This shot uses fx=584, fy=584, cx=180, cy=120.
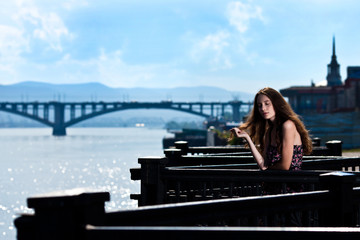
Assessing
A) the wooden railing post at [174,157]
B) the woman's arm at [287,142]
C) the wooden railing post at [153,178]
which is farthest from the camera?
the wooden railing post at [174,157]

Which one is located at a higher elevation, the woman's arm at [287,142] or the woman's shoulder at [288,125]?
the woman's shoulder at [288,125]

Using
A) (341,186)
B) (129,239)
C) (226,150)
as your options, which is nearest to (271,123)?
(341,186)

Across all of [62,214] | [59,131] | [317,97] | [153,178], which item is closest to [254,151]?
[153,178]

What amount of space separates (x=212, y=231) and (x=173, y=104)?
163857mm

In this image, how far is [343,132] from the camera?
60.1 m

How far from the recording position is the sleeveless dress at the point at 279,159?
609 cm

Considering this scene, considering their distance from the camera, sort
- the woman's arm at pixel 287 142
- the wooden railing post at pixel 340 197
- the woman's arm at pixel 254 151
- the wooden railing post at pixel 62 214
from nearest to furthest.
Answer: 1. the wooden railing post at pixel 62 214
2. the wooden railing post at pixel 340 197
3. the woman's arm at pixel 287 142
4. the woman's arm at pixel 254 151

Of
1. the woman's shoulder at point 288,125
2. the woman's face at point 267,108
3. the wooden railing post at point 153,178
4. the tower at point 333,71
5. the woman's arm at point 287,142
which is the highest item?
the tower at point 333,71

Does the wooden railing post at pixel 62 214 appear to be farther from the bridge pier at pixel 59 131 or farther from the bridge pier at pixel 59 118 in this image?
the bridge pier at pixel 59 131

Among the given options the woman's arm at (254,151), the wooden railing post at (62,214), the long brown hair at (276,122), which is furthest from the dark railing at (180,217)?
the woman's arm at (254,151)

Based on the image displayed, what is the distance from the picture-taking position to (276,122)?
19.8 ft

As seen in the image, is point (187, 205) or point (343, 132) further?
point (343, 132)

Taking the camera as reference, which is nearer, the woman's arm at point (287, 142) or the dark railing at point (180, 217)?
the dark railing at point (180, 217)

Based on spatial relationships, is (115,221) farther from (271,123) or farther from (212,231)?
(271,123)
